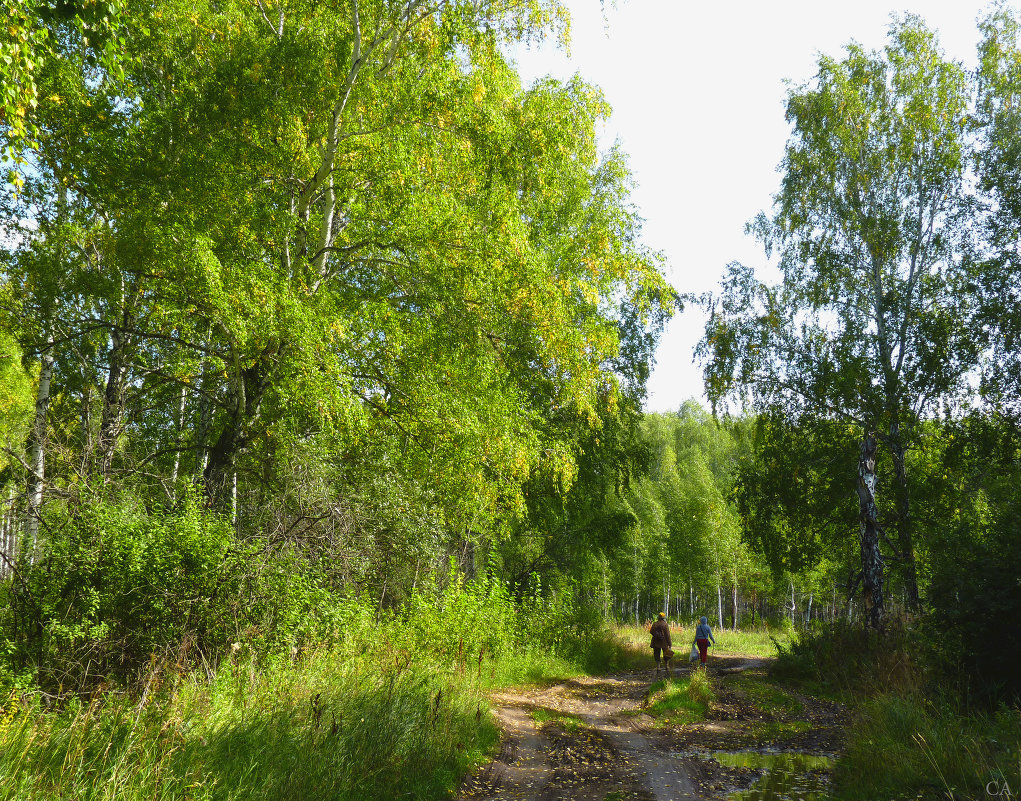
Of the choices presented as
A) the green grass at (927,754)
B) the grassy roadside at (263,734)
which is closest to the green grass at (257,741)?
the grassy roadside at (263,734)

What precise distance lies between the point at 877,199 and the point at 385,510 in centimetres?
1464

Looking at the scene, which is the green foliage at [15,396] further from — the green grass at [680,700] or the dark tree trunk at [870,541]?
the dark tree trunk at [870,541]

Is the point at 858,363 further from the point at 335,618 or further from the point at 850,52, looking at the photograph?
the point at 335,618

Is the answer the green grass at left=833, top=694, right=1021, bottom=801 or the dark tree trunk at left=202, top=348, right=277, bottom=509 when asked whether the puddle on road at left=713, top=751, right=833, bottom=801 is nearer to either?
the green grass at left=833, top=694, right=1021, bottom=801

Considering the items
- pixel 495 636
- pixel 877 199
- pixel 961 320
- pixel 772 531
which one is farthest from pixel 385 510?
pixel 877 199

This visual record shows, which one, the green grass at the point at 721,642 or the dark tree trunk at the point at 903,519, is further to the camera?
the green grass at the point at 721,642

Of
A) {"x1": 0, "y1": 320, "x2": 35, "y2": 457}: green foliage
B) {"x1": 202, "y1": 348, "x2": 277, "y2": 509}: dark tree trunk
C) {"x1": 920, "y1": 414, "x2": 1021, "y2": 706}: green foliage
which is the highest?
{"x1": 0, "y1": 320, "x2": 35, "y2": 457}: green foliage

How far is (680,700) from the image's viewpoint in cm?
1178

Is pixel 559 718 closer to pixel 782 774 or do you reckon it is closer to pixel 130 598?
pixel 782 774

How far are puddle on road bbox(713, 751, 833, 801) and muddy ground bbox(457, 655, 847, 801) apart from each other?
0.71 feet

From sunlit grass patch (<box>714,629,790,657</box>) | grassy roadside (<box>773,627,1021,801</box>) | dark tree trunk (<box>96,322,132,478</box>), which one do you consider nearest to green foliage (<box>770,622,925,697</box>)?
grassy roadside (<box>773,627,1021,801</box>)

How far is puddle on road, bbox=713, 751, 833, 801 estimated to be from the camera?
6555 mm

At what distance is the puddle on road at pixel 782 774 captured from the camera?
6.55 meters

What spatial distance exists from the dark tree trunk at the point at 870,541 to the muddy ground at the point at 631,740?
271cm
